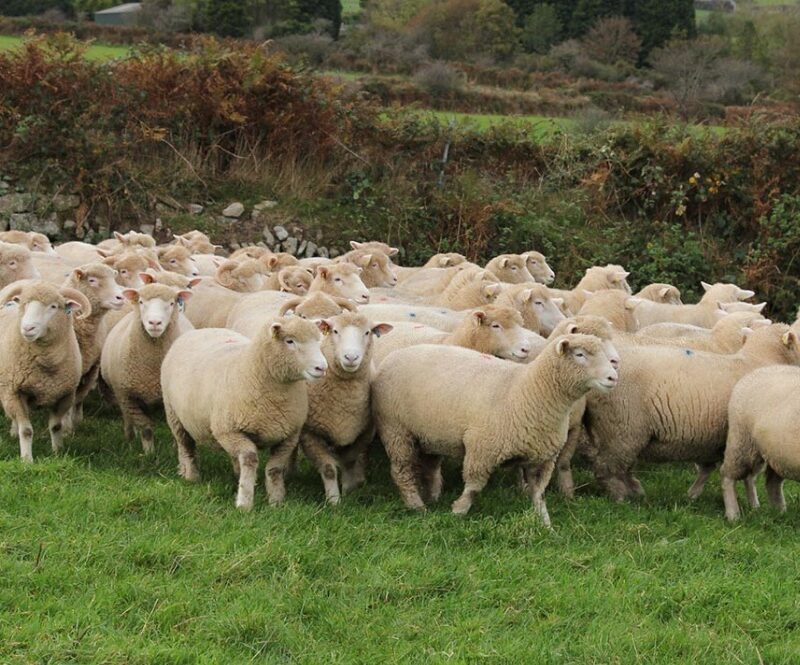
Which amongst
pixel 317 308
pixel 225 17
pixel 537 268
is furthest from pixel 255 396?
pixel 225 17

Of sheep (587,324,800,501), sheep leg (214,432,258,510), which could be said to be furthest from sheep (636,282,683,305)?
sheep leg (214,432,258,510)

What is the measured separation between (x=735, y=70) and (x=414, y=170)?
1798 centimetres

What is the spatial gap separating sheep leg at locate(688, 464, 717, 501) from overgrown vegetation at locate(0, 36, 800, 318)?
8464 millimetres

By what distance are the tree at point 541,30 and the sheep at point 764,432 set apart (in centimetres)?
3461

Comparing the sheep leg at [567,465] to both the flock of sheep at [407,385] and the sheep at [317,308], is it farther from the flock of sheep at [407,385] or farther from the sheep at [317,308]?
the sheep at [317,308]

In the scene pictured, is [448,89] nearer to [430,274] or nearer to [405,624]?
[430,274]

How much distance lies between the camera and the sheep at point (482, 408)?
696cm

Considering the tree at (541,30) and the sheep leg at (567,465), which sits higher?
the sheep leg at (567,465)

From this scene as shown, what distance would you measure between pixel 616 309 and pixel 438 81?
16.6m

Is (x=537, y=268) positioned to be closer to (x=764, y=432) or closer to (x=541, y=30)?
(x=764, y=432)

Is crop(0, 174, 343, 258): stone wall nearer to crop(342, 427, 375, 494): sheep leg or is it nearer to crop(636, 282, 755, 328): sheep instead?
crop(636, 282, 755, 328): sheep

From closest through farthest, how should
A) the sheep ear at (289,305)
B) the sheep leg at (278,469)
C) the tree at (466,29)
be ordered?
the sheep leg at (278,469), the sheep ear at (289,305), the tree at (466,29)

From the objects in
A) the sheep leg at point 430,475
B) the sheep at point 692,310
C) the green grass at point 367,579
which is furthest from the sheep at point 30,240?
the sheep at point 692,310

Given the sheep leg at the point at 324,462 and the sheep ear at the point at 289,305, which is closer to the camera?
the sheep leg at the point at 324,462
